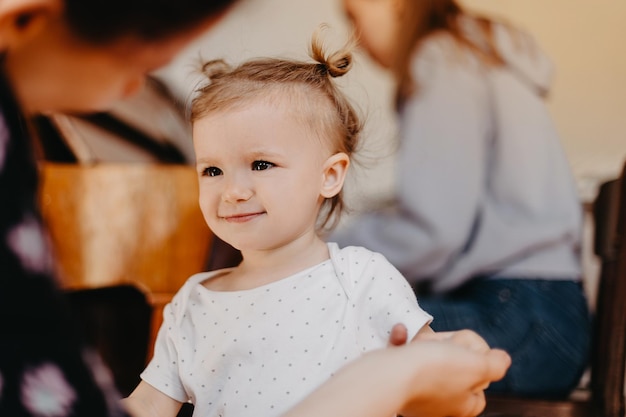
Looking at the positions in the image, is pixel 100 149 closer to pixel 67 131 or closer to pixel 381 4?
pixel 67 131

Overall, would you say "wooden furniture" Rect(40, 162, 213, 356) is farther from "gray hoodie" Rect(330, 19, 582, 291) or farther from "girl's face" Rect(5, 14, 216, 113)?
"girl's face" Rect(5, 14, 216, 113)

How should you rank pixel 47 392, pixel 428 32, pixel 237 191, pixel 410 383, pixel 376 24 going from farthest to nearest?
pixel 376 24, pixel 428 32, pixel 237 191, pixel 410 383, pixel 47 392

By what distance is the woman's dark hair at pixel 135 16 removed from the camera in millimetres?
514

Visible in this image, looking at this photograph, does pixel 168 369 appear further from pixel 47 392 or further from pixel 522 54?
pixel 522 54

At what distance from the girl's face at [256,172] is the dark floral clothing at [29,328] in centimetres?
28

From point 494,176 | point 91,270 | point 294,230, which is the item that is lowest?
point 91,270

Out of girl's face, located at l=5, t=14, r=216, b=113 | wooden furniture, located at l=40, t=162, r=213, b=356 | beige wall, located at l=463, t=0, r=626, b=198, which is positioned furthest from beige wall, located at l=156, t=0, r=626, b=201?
girl's face, located at l=5, t=14, r=216, b=113

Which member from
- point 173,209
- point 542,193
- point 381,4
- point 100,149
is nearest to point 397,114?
point 381,4

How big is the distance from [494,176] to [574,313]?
15.8 inches

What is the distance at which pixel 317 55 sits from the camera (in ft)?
2.68

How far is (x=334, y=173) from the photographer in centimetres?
82

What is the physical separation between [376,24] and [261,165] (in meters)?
1.30

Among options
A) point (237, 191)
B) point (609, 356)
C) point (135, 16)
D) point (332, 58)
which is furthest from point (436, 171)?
point (135, 16)

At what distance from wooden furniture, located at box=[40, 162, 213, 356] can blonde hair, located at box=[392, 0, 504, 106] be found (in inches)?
23.9
